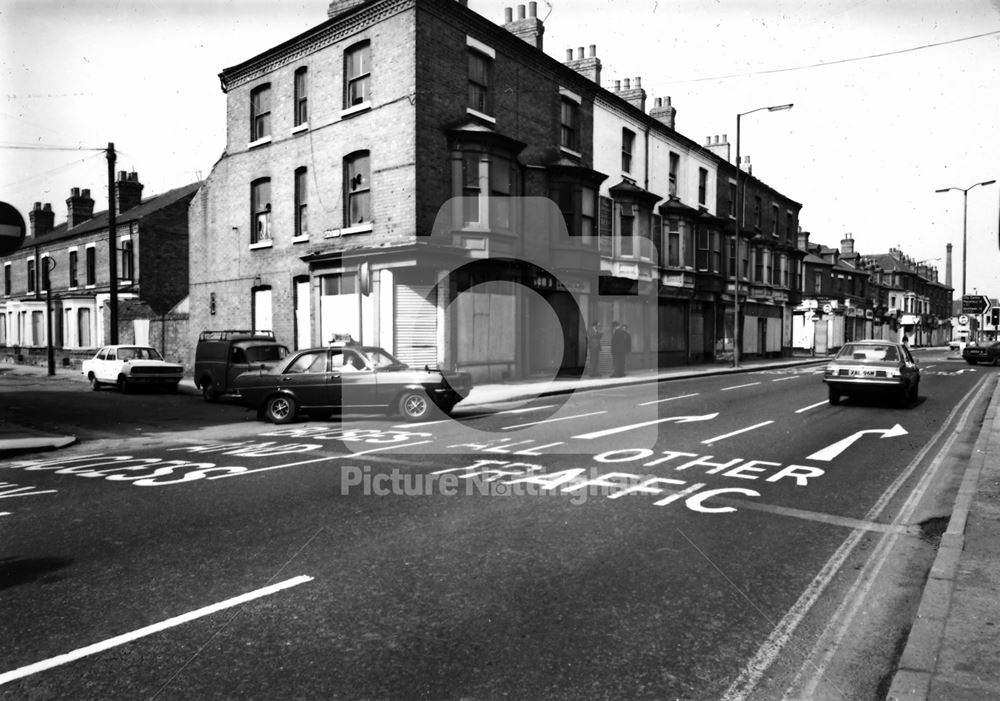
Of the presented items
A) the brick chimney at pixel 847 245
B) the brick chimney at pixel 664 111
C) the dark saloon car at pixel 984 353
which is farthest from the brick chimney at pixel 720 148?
the brick chimney at pixel 847 245

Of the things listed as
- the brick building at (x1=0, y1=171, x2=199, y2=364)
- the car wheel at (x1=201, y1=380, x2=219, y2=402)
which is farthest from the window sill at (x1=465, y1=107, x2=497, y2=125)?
the brick building at (x1=0, y1=171, x2=199, y2=364)

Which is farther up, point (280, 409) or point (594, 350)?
point (594, 350)

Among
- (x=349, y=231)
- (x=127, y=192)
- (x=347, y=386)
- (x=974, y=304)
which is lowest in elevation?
(x=347, y=386)

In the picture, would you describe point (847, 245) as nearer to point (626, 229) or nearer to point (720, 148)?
point (720, 148)

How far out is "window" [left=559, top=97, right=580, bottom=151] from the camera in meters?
25.6

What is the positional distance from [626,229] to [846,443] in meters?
19.3

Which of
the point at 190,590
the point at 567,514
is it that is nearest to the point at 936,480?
the point at 567,514

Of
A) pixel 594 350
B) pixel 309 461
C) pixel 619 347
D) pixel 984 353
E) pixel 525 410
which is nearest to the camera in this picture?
pixel 309 461

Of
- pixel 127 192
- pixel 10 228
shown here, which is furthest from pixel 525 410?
pixel 127 192

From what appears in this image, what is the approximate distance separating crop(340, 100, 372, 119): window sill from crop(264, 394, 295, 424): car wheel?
11.0 m

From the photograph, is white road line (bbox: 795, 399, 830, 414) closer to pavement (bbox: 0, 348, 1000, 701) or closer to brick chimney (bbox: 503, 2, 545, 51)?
pavement (bbox: 0, 348, 1000, 701)

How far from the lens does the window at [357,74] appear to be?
21.1 metres

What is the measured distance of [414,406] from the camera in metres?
13.8

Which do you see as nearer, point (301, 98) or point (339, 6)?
point (339, 6)
